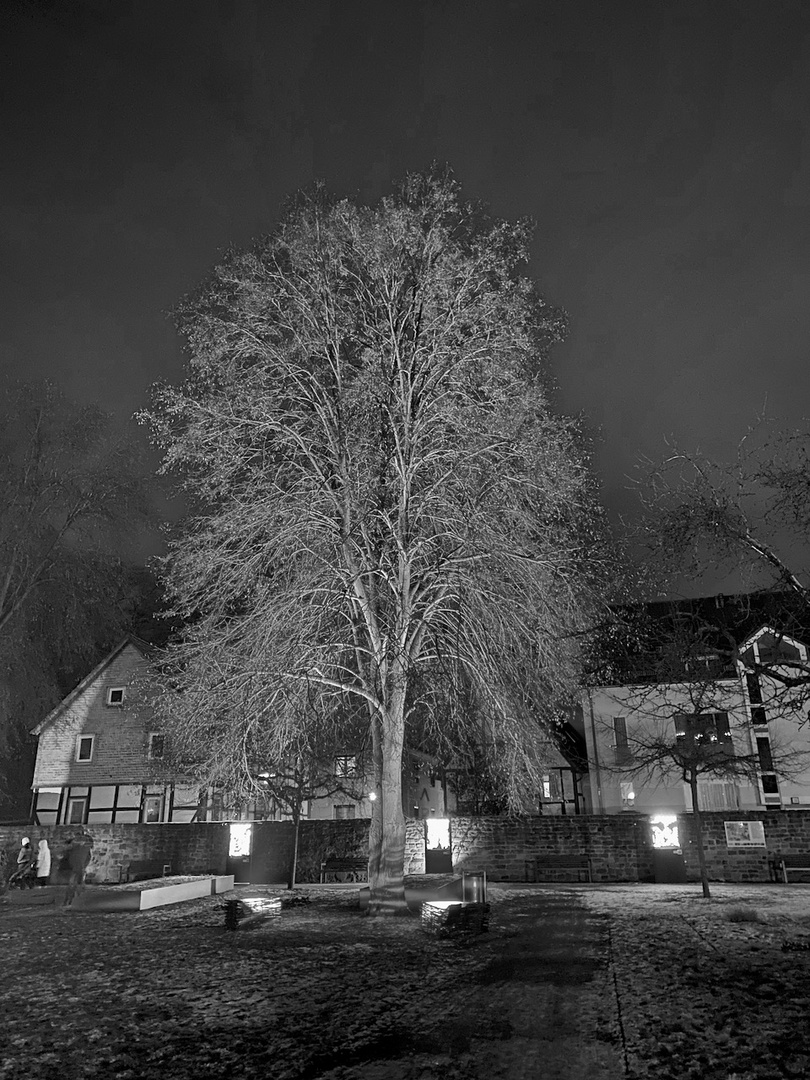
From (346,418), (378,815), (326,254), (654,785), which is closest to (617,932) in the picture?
(378,815)

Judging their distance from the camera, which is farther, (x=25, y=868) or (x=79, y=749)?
(x=79, y=749)

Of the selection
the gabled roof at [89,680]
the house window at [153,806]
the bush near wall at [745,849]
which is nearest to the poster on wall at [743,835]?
the bush near wall at [745,849]

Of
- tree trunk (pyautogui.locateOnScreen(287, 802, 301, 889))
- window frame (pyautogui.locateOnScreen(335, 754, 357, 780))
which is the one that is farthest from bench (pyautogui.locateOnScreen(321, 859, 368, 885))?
window frame (pyautogui.locateOnScreen(335, 754, 357, 780))

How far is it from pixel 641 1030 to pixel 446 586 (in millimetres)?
10212

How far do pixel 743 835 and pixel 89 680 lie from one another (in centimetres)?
2856

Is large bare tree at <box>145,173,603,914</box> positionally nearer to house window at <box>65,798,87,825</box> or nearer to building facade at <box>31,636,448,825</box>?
building facade at <box>31,636,448,825</box>

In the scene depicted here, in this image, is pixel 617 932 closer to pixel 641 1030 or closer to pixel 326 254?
pixel 641 1030

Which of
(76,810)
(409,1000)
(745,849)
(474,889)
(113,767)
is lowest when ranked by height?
(409,1000)

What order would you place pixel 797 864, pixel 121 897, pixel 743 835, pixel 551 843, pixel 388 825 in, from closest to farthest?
pixel 388 825, pixel 121 897, pixel 797 864, pixel 743 835, pixel 551 843

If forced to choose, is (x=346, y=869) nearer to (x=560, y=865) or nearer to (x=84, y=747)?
(x=560, y=865)

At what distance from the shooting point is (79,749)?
118 ft

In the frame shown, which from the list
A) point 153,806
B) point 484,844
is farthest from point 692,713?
point 153,806

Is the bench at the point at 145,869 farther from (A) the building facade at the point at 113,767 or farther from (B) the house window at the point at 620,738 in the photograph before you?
(B) the house window at the point at 620,738

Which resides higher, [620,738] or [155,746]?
[620,738]
